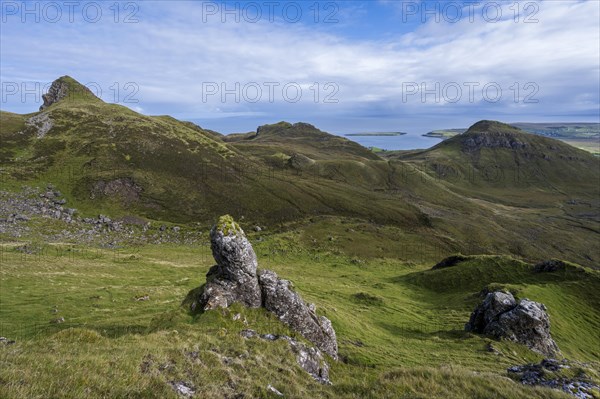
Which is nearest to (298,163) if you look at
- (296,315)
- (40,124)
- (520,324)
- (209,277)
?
(40,124)

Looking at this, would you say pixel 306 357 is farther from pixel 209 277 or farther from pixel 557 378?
pixel 557 378

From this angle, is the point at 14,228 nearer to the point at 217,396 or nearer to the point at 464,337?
the point at 217,396

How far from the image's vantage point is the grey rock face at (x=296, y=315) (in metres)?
25.8

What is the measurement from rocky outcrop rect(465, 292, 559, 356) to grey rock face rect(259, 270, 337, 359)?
75.8 feet

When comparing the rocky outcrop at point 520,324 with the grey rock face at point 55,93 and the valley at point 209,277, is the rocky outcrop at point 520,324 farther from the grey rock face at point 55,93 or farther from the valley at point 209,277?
the grey rock face at point 55,93

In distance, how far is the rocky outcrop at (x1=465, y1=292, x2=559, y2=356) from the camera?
36.8 m

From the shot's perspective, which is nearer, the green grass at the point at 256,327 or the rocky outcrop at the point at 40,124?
the green grass at the point at 256,327

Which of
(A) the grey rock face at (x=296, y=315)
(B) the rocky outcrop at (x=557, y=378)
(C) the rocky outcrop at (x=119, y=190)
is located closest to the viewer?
(B) the rocky outcrop at (x=557, y=378)

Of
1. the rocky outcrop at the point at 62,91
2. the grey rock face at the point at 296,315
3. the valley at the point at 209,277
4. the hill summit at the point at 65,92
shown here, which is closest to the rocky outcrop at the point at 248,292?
the grey rock face at the point at 296,315

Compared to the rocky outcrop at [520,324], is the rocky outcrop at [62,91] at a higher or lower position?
higher

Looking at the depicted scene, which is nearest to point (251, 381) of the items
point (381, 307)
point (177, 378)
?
point (177, 378)

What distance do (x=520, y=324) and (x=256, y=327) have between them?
3158cm

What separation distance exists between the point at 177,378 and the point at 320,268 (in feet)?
210

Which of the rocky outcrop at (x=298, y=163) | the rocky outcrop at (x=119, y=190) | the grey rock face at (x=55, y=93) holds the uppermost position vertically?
the grey rock face at (x=55, y=93)
